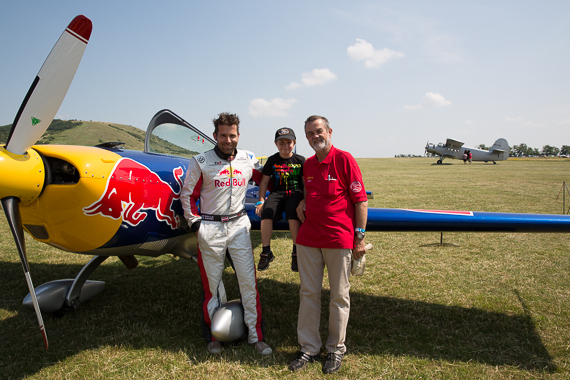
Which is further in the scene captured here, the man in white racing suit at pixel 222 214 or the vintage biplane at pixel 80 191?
the man in white racing suit at pixel 222 214

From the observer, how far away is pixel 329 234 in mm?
2662

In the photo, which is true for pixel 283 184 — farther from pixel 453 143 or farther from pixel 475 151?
pixel 475 151

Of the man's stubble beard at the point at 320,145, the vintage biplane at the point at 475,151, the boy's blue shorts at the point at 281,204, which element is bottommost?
the boy's blue shorts at the point at 281,204

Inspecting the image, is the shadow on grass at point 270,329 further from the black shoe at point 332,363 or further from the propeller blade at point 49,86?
the propeller blade at point 49,86

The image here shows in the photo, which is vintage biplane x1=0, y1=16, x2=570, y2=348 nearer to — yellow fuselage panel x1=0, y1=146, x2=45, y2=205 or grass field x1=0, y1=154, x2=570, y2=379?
yellow fuselage panel x1=0, y1=146, x2=45, y2=205

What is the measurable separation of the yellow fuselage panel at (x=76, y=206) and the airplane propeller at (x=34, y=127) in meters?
0.12

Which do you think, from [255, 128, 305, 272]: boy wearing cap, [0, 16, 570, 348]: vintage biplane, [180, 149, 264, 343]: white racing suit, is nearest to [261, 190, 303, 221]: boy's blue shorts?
[255, 128, 305, 272]: boy wearing cap

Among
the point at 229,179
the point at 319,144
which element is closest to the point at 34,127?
the point at 229,179

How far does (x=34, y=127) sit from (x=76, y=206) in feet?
2.33

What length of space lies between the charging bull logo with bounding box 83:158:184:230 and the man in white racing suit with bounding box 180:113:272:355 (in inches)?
11.1

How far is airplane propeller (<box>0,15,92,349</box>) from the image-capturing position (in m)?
2.43

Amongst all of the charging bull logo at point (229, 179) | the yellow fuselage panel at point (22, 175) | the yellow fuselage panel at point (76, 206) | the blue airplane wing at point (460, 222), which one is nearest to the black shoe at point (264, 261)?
the blue airplane wing at point (460, 222)

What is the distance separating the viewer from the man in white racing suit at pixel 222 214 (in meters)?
2.91

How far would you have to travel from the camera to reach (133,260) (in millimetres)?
4258
